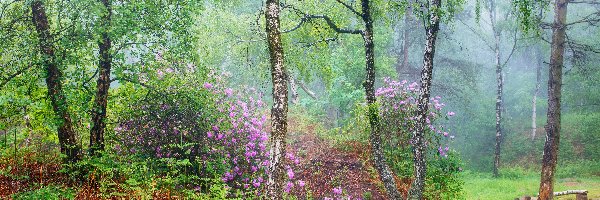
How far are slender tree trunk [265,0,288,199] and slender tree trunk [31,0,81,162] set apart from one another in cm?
392

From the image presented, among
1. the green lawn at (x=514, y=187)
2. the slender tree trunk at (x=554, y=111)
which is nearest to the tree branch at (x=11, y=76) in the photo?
the slender tree trunk at (x=554, y=111)

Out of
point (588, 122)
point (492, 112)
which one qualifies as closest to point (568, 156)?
point (588, 122)

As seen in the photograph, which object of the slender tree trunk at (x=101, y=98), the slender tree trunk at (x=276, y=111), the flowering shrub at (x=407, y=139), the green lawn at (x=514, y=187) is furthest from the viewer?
the green lawn at (x=514, y=187)

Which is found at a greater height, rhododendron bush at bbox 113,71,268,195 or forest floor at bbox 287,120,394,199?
rhododendron bush at bbox 113,71,268,195

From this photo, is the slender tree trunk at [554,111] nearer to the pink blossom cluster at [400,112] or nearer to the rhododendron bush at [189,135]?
the pink blossom cluster at [400,112]

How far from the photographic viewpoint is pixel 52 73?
765cm

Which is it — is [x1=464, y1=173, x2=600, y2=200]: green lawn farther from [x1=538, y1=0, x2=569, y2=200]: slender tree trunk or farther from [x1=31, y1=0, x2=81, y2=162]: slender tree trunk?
[x1=31, y1=0, x2=81, y2=162]: slender tree trunk

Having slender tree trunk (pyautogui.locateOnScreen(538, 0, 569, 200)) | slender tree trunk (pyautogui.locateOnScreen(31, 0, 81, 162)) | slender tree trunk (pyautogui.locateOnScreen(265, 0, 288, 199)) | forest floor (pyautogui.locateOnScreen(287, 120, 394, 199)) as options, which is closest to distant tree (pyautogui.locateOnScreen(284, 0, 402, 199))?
forest floor (pyautogui.locateOnScreen(287, 120, 394, 199))

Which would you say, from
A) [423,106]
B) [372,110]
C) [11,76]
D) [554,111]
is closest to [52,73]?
[11,76]

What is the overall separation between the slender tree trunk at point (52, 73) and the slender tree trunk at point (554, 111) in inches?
499

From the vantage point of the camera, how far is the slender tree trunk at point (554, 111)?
41.1ft

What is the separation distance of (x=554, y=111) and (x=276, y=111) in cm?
1021

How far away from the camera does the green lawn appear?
16.7 meters

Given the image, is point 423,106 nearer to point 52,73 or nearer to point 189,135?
point 189,135
